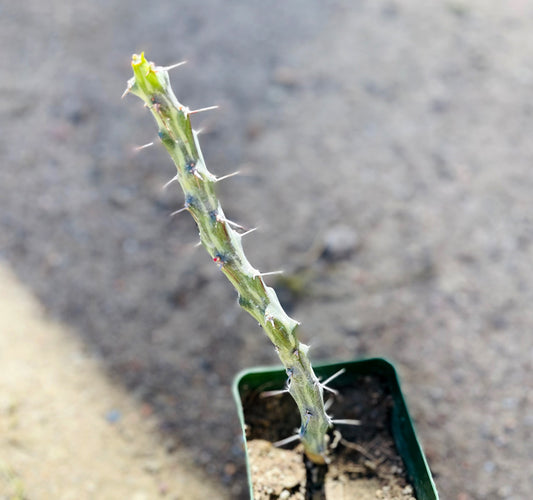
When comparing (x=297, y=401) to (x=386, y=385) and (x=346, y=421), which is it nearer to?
(x=346, y=421)

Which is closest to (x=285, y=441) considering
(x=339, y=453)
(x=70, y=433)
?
(x=339, y=453)

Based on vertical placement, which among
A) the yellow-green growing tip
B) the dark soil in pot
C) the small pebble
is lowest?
the dark soil in pot

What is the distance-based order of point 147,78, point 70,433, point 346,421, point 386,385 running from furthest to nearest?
point 70,433
point 386,385
point 346,421
point 147,78

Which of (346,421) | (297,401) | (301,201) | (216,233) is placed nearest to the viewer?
(216,233)

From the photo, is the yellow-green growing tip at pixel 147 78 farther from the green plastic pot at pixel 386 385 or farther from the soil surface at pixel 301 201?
the soil surface at pixel 301 201

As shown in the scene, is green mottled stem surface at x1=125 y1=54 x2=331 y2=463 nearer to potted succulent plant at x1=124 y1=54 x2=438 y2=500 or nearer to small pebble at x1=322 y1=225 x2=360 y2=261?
potted succulent plant at x1=124 y1=54 x2=438 y2=500

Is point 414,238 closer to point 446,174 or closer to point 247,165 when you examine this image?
point 446,174

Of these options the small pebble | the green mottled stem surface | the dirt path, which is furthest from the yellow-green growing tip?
the small pebble
